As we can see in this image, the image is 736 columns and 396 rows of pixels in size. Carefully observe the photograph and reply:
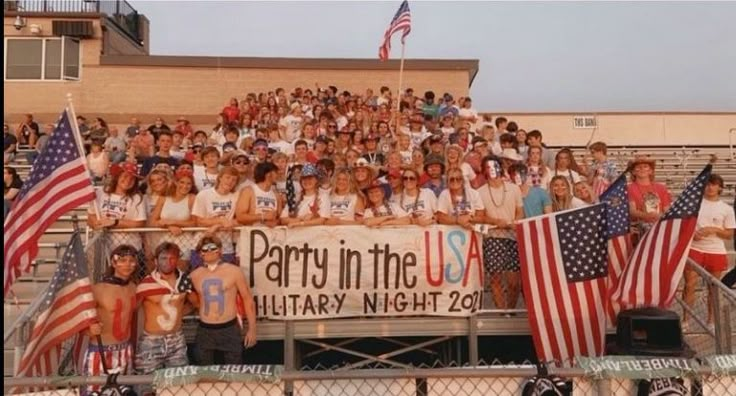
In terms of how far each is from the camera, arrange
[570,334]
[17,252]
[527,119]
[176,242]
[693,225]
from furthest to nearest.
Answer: [527,119], [176,242], [570,334], [693,225], [17,252]

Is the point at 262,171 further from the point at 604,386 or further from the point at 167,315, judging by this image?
the point at 604,386

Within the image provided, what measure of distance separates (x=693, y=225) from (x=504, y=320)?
2.15 metres

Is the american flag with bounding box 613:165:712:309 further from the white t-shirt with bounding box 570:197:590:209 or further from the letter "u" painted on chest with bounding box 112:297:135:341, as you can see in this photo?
the letter "u" painted on chest with bounding box 112:297:135:341

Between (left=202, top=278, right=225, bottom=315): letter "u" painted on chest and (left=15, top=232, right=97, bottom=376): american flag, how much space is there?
37.0 inches

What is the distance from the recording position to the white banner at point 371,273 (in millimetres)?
7094

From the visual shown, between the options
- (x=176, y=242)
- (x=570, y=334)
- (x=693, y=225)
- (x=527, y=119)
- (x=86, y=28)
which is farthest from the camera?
(x=527, y=119)

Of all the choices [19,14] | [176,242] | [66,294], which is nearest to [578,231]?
[176,242]

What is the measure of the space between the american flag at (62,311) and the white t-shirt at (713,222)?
6237 millimetres

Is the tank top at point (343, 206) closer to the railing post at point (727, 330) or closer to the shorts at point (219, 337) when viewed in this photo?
the shorts at point (219, 337)

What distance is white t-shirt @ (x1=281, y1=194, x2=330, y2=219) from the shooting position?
7373 mm

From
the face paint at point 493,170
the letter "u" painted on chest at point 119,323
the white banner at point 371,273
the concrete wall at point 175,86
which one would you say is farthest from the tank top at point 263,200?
the concrete wall at point 175,86

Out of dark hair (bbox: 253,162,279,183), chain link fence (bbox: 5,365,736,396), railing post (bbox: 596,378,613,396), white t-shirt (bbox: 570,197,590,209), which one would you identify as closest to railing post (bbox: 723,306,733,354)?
white t-shirt (bbox: 570,197,590,209)

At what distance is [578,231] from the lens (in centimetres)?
671

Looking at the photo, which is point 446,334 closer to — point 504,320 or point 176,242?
point 504,320
